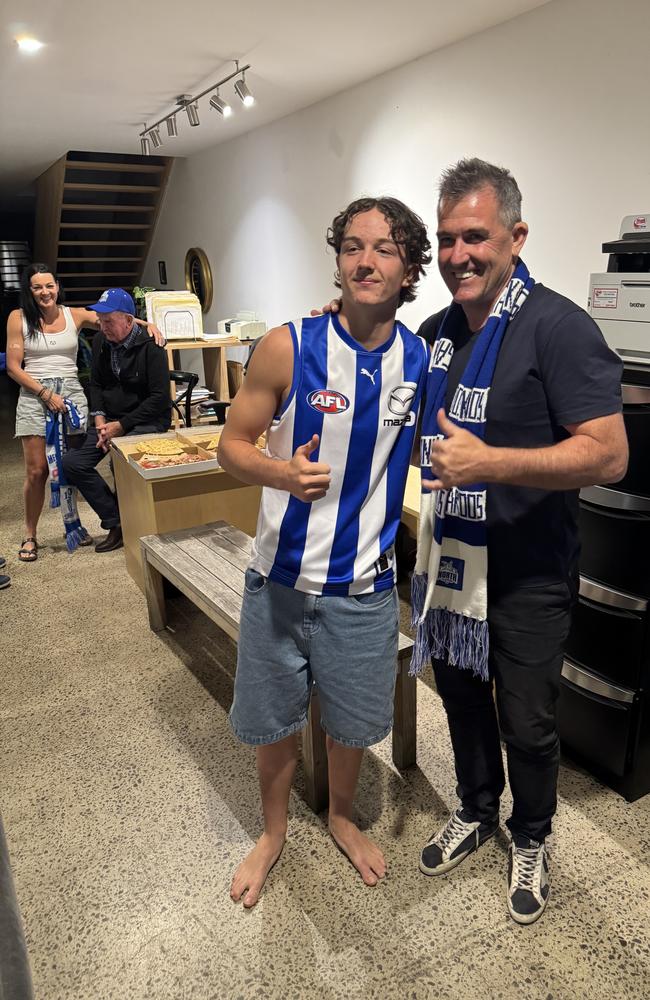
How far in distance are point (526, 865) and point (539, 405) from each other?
3.76ft

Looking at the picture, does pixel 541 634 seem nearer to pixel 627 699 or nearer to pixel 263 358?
pixel 627 699

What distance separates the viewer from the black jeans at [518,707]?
1518mm

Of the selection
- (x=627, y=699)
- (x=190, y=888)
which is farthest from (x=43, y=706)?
(x=627, y=699)

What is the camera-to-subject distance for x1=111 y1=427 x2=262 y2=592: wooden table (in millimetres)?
3197

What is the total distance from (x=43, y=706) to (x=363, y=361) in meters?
1.97

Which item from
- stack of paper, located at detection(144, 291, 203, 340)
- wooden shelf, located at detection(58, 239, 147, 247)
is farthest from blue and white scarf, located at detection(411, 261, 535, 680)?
wooden shelf, located at detection(58, 239, 147, 247)

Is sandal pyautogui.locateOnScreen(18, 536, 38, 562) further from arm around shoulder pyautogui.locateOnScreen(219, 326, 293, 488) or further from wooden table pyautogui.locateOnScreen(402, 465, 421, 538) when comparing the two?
arm around shoulder pyautogui.locateOnScreen(219, 326, 293, 488)

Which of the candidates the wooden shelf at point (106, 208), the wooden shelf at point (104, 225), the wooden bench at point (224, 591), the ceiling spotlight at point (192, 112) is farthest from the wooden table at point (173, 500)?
the wooden shelf at point (104, 225)

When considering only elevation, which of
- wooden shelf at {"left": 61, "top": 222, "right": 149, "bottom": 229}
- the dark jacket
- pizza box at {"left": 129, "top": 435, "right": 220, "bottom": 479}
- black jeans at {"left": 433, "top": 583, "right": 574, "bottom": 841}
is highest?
wooden shelf at {"left": 61, "top": 222, "right": 149, "bottom": 229}

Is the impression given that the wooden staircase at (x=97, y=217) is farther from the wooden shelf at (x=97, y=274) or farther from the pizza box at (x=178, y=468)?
the pizza box at (x=178, y=468)

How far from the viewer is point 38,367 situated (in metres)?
3.97

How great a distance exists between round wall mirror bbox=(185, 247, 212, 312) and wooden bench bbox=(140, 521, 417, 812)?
5.13 m

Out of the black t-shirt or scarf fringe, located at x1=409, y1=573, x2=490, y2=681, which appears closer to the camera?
the black t-shirt

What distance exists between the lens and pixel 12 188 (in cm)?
994
